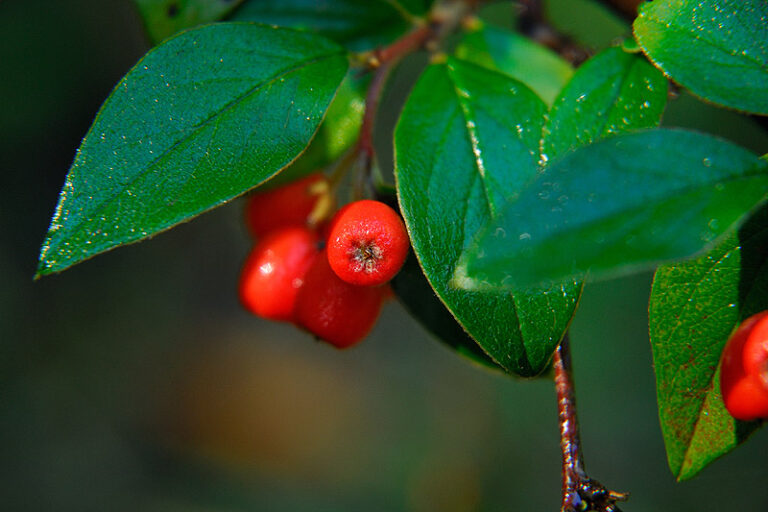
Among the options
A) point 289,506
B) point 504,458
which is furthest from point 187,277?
point 504,458

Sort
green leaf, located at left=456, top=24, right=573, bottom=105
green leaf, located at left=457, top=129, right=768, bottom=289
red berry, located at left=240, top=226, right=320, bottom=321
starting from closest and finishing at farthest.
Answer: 1. green leaf, located at left=457, top=129, right=768, bottom=289
2. red berry, located at left=240, top=226, right=320, bottom=321
3. green leaf, located at left=456, top=24, right=573, bottom=105

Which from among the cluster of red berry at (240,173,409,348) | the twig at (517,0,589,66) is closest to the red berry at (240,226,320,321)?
the cluster of red berry at (240,173,409,348)

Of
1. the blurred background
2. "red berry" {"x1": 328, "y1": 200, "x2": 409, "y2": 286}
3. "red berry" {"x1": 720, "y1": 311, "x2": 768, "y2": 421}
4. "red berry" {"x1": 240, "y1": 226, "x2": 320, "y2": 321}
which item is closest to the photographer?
"red berry" {"x1": 720, "y1": 311, "x2": 768, "y2": 421}

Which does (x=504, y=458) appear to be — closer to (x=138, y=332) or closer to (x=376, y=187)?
(x=138, y=332)

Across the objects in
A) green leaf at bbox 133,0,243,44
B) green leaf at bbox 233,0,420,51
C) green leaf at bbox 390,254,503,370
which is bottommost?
green leaf at bbox 390,254,503,370

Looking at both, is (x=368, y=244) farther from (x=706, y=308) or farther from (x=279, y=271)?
(x=706, y=308)

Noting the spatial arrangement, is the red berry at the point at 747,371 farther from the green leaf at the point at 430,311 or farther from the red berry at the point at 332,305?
the red berry at the point at 332,305

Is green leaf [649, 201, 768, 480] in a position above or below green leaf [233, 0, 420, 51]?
below

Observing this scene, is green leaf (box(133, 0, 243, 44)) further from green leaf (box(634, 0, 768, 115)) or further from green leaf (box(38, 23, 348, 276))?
green leaf (box(634, 0, 768, 115))
